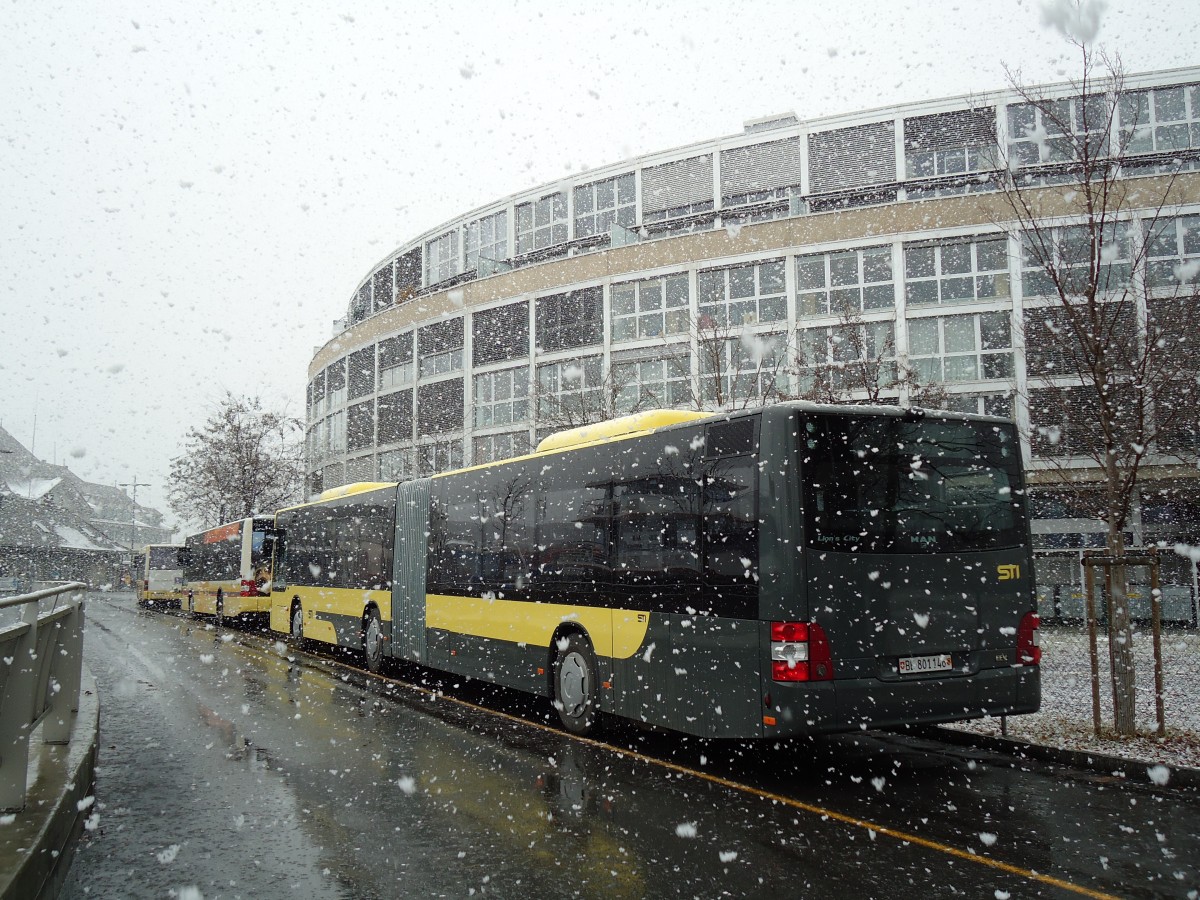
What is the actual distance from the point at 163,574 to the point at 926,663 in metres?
46.5

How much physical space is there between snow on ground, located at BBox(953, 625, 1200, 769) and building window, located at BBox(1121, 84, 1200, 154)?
22593 millimetres

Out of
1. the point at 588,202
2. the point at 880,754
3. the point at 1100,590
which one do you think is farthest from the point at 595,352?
the point at 880,754

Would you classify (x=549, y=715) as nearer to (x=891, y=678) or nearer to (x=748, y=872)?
(x=891, y=678)

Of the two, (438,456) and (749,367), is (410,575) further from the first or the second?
(438,456)

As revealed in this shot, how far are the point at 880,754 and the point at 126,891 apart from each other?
6.13m

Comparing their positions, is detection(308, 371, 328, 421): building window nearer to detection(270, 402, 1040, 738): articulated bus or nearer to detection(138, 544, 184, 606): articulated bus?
detection(138, 544, 184, 606): articulated bus

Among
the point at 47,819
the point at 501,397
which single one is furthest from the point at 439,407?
the point at 47,819

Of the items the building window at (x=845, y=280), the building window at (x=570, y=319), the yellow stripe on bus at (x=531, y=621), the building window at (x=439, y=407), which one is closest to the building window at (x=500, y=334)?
the building window at (x=570, y=319)

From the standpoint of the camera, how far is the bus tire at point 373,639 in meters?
15.6

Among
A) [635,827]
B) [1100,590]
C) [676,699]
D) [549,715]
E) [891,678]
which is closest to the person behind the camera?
[635,827]

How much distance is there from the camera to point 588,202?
40406 mm

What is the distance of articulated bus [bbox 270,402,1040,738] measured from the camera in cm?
714

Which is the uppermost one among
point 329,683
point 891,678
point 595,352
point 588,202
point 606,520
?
point 588,202

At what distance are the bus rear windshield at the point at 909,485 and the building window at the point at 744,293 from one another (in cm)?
2547
